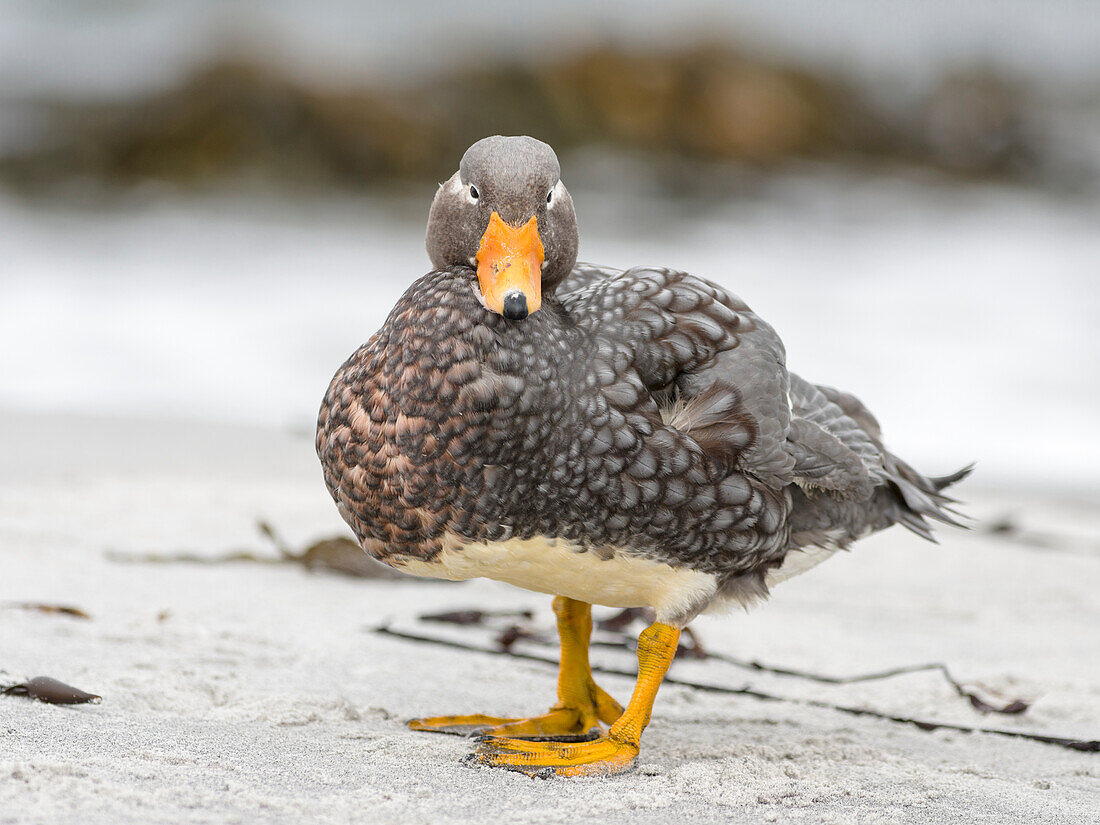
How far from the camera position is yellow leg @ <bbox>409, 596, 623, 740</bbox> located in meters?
3.01

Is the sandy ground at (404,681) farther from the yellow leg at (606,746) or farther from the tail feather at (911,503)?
the tail feather at (911,503)

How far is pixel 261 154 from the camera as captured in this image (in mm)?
16859

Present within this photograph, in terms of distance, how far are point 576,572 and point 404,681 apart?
2.89 feet

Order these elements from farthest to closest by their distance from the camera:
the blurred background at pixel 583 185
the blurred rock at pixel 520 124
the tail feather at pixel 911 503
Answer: the blurred rock at pixel 520 124
the blurred background at pixel 583 185
the tail feather at pixel 911 503

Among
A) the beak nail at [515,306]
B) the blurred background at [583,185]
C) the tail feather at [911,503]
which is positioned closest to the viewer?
the beak nail at [515,306]

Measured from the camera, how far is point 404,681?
3361 millimetres

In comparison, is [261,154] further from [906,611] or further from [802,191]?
[906,611]

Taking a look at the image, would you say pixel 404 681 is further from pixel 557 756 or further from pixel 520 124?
pixel 520 124

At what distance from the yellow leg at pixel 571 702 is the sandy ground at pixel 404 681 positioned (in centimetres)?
17

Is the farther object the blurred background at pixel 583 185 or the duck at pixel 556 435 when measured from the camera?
the blurred background at pixel 583 185

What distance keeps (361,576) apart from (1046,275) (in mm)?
9903

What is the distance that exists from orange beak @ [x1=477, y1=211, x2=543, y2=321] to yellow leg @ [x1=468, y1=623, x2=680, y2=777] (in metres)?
0.81

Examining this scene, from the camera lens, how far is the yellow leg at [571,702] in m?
3.01

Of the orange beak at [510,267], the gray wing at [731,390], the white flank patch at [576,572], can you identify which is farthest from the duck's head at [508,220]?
the white flank patch at [576,572]
